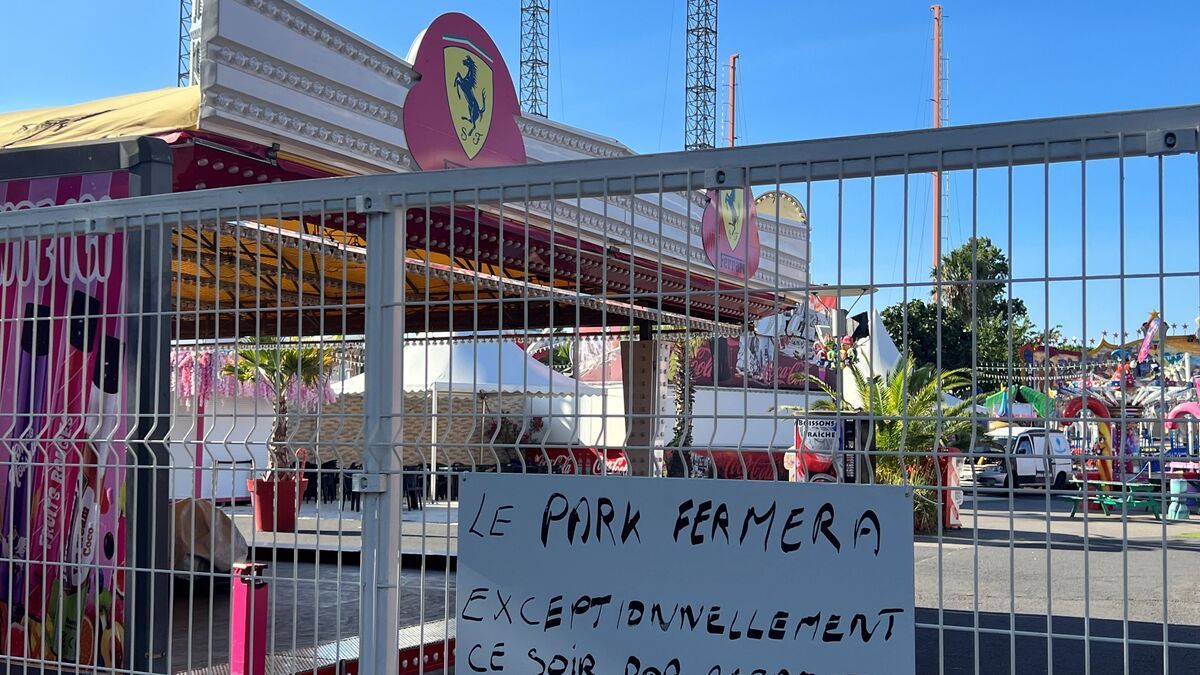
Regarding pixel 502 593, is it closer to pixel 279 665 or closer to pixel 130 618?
pixel 279 665

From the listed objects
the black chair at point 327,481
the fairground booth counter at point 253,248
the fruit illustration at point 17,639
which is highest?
the fairground booth counter at point 253,248

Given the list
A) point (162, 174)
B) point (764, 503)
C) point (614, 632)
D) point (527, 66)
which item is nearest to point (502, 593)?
point (614, 632)

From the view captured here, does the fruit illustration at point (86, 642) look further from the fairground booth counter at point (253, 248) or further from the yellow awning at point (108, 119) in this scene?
the yellow awning at point (108, 119)

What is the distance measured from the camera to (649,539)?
3146 mm

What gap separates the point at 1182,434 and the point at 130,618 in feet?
13.8

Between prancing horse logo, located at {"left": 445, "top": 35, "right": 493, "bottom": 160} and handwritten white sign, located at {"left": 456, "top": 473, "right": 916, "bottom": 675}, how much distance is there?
6.09m

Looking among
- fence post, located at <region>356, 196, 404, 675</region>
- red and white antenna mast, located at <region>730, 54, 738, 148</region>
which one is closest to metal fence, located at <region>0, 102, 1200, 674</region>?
fence post, located at <region>356, 196, 404, 675</region>

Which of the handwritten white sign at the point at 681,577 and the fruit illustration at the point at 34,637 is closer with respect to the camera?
the handwritten white sign at the point at 681,577

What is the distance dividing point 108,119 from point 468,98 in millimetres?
2925

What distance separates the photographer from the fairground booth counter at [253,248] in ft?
13.1

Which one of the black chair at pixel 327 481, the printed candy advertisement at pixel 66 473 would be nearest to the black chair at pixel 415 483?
the black chair at pixel 327 481

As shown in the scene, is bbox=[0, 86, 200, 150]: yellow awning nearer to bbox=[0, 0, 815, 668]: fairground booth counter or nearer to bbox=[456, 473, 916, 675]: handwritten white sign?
bbox=[0, 0, 815, 668]: fairground booth counter

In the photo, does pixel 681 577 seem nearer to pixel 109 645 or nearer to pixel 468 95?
pixel 109 645

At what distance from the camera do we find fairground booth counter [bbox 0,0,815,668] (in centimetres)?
401
